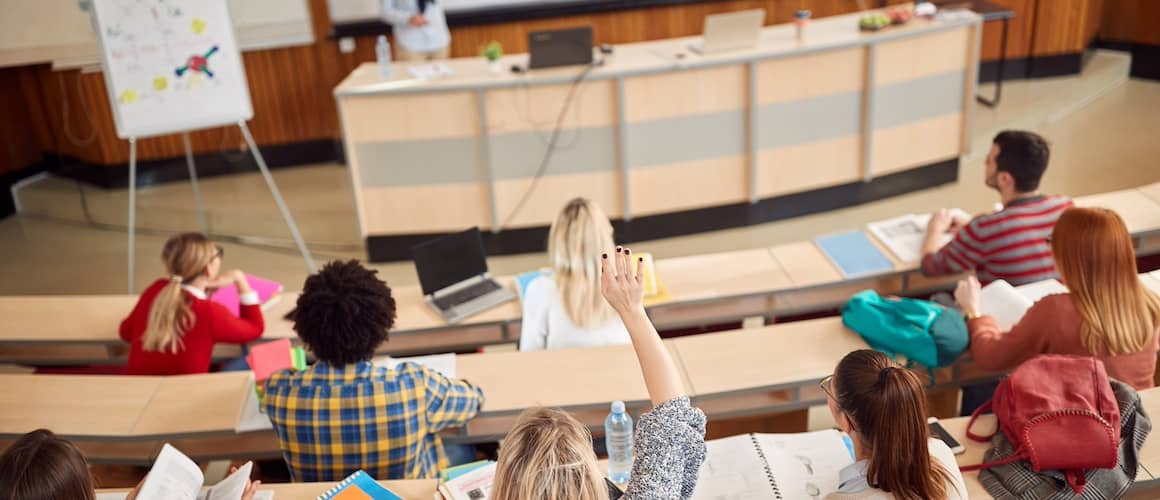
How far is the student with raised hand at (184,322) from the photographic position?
3.39 meters

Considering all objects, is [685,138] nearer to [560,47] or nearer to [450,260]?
[560,47]

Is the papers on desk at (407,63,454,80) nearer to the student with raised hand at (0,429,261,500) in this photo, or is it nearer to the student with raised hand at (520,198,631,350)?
the student with raised hand at (520,198,631,350)

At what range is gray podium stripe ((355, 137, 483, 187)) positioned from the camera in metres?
5.49

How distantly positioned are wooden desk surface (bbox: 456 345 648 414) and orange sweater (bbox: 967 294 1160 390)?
1.13 meters

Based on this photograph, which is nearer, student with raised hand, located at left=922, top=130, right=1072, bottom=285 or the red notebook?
the red notebook

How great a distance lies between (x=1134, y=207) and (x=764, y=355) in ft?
6.87

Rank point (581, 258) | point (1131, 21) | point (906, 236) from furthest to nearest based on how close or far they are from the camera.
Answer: point (1131, 21) < point (906, 236) < point (581, 258)

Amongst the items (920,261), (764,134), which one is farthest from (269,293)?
(764,134)

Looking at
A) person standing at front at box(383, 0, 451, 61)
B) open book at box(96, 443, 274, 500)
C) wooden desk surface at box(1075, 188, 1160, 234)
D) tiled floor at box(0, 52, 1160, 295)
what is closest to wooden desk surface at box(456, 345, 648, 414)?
open book at box(96, 443, 274, 500)

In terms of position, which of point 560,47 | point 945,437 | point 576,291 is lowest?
point 945,437

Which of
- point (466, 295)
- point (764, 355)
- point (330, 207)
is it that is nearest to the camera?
point (764, 355)

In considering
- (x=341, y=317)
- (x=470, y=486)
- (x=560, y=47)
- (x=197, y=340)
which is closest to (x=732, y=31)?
(x=560, y=47)

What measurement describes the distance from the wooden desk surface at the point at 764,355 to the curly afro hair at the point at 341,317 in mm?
1038

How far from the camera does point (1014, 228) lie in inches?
139
